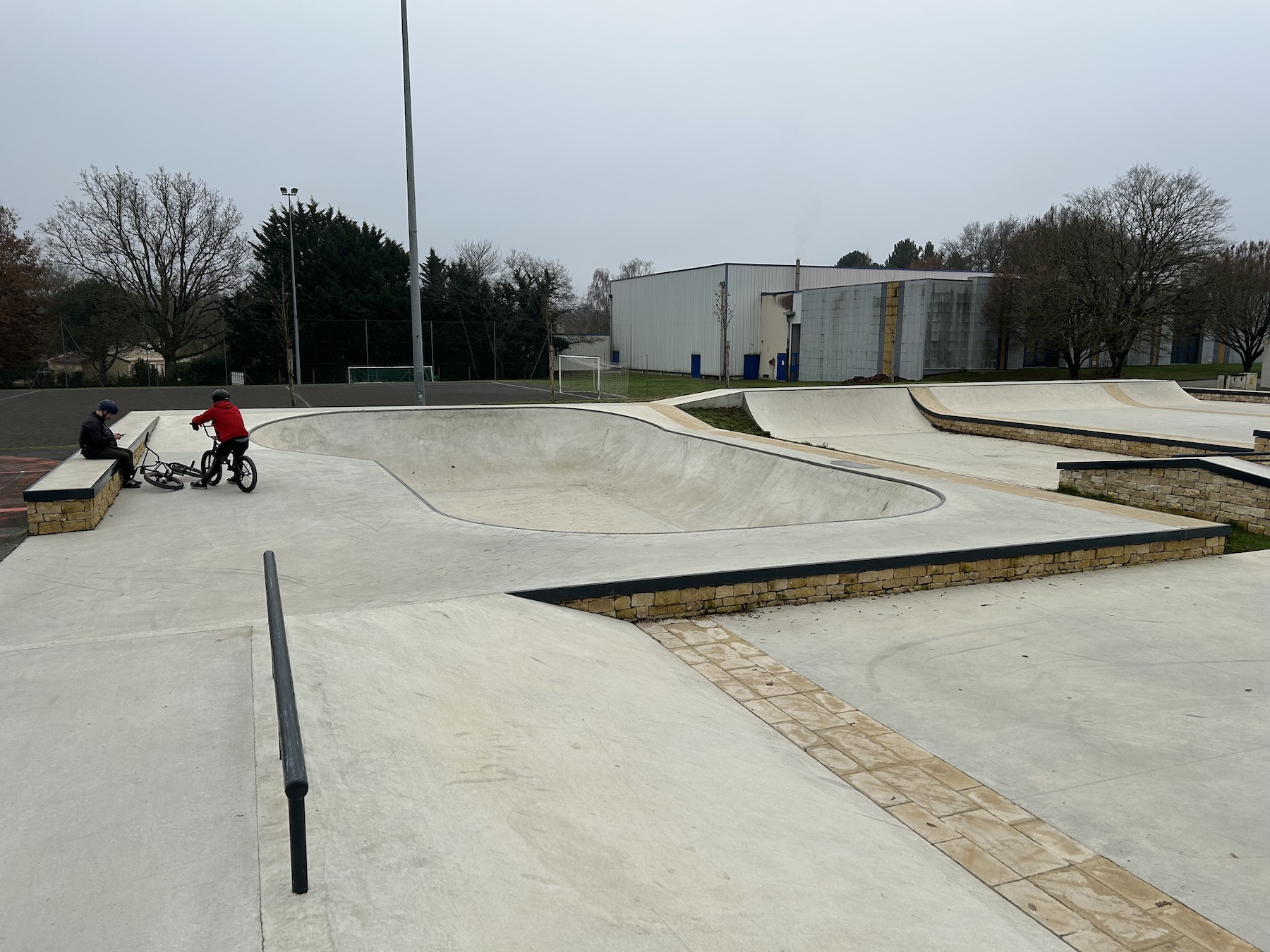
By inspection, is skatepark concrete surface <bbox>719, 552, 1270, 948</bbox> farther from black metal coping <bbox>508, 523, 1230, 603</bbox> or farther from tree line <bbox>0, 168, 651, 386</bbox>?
tree line <bbox>0, 168, 651, 386</bbox>

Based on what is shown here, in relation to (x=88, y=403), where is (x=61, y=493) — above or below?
below

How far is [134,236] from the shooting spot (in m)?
39.3

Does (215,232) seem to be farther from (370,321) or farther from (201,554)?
(201,554)

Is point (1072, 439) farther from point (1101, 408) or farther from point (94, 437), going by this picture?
point (94, 437)

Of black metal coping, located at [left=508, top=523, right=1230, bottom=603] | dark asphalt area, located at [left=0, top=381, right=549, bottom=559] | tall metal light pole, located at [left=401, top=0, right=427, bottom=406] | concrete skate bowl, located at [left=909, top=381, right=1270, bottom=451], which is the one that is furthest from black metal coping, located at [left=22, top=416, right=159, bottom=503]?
concrete skate bowl, located at [left=909, top=381, right=1270, bottom=451]

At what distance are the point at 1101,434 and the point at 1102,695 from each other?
13.5 meters

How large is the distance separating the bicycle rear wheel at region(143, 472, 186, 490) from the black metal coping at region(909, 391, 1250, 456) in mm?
14786

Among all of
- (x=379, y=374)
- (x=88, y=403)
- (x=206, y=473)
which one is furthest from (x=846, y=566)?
(x=379, y=374)

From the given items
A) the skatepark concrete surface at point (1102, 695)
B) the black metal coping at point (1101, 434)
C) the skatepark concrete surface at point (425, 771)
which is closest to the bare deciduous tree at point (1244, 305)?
the black metal coping at point (1101, 434)

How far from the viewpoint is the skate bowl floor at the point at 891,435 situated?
14.3 m

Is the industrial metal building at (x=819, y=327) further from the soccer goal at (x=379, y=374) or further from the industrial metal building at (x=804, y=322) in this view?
the soccer goal at (x=379, y=374)

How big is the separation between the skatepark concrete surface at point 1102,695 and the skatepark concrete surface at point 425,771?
0.41 ft

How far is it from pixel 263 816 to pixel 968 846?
8.97 feet

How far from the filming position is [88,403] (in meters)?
26.2
